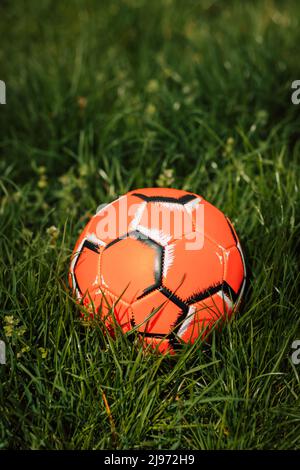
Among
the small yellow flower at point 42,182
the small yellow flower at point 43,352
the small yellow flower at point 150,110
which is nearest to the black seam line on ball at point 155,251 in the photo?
the small yellow flower at point 43,352

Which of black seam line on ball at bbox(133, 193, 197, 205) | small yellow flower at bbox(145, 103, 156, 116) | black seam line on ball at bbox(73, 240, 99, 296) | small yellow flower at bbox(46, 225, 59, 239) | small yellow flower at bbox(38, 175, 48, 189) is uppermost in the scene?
small yellow flower at bbox(145, 103, 156, 116)

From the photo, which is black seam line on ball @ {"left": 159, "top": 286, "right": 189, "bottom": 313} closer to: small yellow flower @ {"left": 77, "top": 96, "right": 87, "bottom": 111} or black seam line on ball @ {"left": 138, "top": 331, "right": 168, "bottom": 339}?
black seam line on ball @ {"left": 138, "top": 331, "right": 168, "bottom": 339}

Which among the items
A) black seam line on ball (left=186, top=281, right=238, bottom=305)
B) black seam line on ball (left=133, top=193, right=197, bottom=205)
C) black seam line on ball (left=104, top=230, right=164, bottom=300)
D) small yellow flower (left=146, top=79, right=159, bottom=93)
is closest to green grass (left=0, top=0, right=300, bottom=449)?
small yellow flower (left=146, top=79, right=159, bottom=93)

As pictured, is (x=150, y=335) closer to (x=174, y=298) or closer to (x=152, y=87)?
(x=174, y=298)

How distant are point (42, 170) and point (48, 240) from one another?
0.72 m

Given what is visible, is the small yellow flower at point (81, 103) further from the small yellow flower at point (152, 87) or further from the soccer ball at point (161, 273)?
the soccer ball at point (161, 273)

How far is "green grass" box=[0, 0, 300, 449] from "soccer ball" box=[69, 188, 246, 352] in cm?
11

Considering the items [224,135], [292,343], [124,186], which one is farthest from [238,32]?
[292,343]

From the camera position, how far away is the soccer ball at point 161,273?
248 centimetres

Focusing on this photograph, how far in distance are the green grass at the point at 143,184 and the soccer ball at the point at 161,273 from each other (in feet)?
0.35

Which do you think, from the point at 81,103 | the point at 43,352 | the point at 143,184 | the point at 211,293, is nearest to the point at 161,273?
the point at 211,293

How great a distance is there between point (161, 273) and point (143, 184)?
125 cm

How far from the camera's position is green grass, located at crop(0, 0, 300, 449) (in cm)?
241

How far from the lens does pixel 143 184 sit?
11.9 ft
